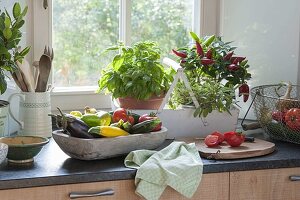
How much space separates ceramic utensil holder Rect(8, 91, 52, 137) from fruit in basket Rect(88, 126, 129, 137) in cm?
39

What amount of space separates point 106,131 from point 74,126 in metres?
0.11

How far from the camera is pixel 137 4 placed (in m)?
2.58

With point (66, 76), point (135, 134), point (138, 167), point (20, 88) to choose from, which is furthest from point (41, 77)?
point (138, 167)

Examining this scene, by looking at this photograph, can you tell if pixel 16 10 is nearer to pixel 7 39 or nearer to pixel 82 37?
pixel 7 39

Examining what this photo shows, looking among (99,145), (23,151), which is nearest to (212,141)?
(99,145)

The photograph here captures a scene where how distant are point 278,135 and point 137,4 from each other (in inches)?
36.1

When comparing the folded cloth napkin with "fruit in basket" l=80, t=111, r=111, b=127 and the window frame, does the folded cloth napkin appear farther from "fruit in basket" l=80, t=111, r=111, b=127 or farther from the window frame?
the window frame

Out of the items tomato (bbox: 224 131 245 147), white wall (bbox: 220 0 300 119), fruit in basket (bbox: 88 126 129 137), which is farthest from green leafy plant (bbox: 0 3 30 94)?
white wall (bbox: 220 0 300 119)

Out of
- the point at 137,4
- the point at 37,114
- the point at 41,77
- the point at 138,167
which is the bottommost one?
the point at 138,167

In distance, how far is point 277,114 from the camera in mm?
2148

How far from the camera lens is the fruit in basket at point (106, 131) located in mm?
1841

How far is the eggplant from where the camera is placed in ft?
6.02

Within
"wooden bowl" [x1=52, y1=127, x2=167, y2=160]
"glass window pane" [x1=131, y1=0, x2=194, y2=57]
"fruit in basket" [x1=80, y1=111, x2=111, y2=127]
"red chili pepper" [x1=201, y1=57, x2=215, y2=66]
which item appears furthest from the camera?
"glass window pane" [x1=131, y1=0, x2=194, y2=57]

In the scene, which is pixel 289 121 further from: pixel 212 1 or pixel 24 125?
pixel 24 125
